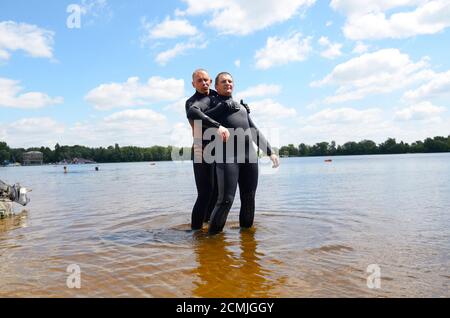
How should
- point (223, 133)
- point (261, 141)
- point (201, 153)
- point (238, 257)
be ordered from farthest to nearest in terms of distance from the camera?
point (261, 141)
point (201, 153)
point (223, 133)
point (238, 257)

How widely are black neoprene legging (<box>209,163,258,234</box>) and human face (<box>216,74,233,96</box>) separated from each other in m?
1.30

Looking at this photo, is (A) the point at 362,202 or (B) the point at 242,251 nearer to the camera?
(B) the point at 242,251

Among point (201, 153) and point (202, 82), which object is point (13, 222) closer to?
point (201, 153)

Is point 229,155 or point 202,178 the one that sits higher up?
point 229,155

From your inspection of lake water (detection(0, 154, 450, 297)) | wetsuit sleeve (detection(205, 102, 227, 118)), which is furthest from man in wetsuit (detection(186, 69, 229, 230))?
lake water (detection(0, 154, 450, 297))

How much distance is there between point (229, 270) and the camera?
427 cm

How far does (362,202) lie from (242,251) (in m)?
7.73

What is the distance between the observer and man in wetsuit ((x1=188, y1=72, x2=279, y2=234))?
591 cm

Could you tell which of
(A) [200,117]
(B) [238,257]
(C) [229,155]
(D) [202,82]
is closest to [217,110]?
(A) [200,117]

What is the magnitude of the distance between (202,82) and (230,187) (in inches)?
74.6

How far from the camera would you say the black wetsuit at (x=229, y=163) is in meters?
5.90

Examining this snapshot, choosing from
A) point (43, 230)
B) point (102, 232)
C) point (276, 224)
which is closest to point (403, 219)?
point (276, 224)
